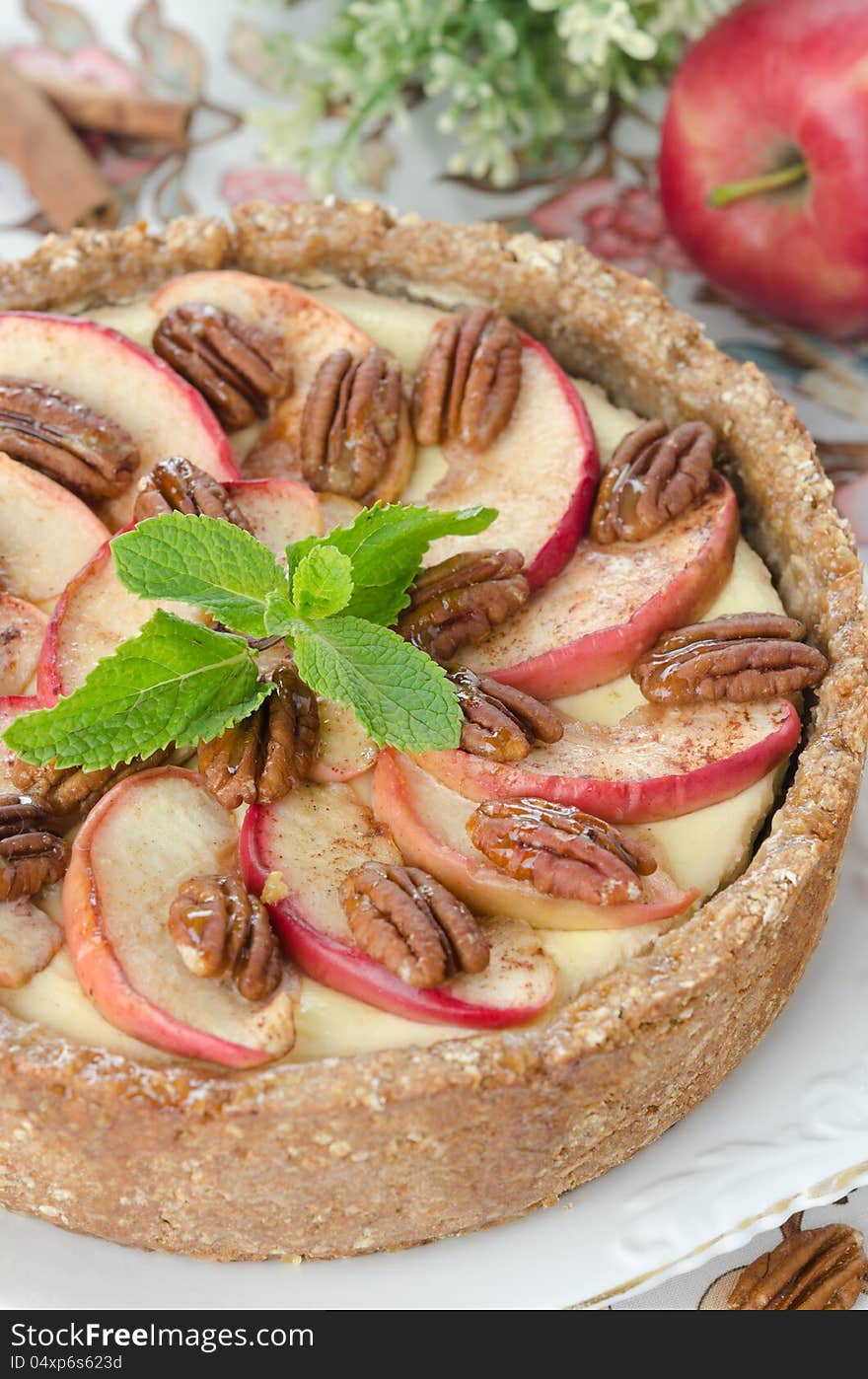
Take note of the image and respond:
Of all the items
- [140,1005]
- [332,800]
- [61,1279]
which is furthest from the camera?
[332,800]

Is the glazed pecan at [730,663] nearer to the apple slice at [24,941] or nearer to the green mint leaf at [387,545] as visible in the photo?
the green mint leaf at [387,545]

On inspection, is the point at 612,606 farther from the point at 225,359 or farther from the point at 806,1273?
the point at 806,1273

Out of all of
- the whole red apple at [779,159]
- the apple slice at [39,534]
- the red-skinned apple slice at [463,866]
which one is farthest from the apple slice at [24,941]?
the whole red apple at [779,159]

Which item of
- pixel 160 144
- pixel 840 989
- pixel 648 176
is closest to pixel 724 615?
pixel 840 989

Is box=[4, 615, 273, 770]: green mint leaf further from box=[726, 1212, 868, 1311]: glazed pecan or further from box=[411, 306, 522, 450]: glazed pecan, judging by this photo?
box=[726, 1212, 868, 1311]: glazed pecan

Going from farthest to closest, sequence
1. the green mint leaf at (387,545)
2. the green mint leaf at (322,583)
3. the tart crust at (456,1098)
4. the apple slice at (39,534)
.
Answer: the apple slice at (39,534)
the green mint leaf at (387,545)
the green mint leaf at (322,583)
the tart crust at (456,1098)

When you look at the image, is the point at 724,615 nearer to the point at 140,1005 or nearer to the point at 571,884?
the point at 571,884
